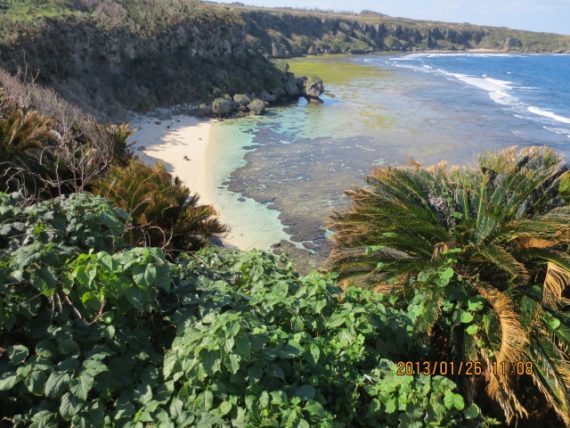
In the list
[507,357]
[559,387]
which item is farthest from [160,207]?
[559,387]

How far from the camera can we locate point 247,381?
9.50ft

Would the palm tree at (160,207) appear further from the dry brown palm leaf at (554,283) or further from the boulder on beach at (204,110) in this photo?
the boulder on beach at (204,110)

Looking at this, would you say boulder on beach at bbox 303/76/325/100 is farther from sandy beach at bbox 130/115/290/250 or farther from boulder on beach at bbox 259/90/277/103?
sandy beach at bbox 130/115/290/250

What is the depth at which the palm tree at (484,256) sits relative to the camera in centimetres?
486

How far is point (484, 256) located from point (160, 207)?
5212mm

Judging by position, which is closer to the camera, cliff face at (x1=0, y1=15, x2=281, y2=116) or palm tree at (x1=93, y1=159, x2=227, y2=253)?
palm tree at (x1=93, y1=159, x2=227, y2=253)

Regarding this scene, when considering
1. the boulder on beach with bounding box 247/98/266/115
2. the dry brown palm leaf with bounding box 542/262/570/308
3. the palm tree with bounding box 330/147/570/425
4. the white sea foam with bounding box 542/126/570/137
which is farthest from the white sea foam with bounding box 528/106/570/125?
the dry brown palm leaf with bounding box 542/262/570/308

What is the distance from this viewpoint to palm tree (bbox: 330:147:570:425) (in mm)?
4863

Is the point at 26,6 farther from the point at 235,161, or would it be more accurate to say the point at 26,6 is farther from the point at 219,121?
the point at 235,161

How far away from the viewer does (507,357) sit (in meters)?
4.69

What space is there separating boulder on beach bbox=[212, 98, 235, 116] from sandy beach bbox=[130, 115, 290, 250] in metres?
1.50

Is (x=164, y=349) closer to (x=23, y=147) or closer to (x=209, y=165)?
(x=23, y=147)
